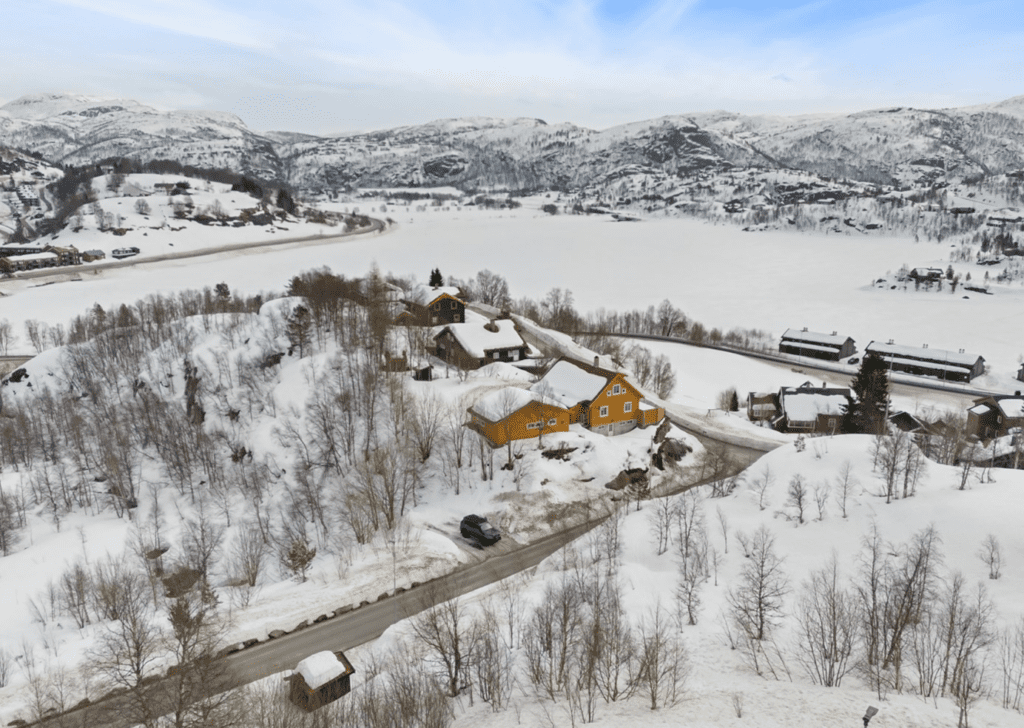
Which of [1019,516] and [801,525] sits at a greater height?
[1019,516]

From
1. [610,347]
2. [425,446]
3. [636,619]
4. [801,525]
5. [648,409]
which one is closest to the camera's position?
[636,619]

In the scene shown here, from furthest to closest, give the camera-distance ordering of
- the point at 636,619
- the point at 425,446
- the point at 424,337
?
the point at 424,337
the point at 425,446
the point at 636,619

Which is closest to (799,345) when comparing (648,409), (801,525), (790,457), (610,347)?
(610,347)

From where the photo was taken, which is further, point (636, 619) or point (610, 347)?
point (610, 347)

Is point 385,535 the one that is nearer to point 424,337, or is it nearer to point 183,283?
point 424,337

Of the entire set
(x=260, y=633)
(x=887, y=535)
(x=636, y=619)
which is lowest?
(x=260, y=633)

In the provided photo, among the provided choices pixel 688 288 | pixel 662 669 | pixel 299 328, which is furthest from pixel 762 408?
pixel 688 288
